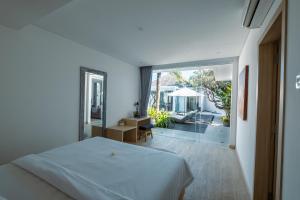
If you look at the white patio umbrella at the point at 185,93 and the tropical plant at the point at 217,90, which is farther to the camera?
the tropical plant at the point at 217,90

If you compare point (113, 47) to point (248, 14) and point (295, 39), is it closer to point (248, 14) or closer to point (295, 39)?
point (248, 14)

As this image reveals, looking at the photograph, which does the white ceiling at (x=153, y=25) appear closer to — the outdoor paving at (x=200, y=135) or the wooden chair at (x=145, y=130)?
the wooden chair at (x=145, y=130)

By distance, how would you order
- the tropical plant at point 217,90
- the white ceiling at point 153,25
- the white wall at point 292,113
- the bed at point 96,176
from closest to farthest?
the white wall at point 292,113, the bed at point 96,176, the white ceiling at point 153,25, the tropical plant at point 217,90

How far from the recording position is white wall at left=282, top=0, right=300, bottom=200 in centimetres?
81

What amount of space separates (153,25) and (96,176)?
2.24 metres

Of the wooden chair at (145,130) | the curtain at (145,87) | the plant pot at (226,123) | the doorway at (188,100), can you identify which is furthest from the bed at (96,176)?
the plant pot at (226,123)

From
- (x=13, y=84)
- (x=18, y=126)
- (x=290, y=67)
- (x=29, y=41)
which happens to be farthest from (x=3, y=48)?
(x=290, y=67)

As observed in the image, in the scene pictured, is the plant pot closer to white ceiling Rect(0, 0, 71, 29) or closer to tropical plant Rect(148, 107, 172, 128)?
tropical plant Rect(148, 107, 172, 128)

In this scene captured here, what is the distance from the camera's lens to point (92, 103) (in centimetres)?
340

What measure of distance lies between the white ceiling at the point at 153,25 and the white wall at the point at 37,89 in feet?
0.97

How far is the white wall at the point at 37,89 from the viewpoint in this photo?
6.84 feet

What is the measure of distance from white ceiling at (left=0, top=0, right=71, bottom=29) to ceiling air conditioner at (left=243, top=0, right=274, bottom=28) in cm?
182

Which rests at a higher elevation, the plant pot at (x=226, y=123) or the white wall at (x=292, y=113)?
the white wall at (x=292, y=113)

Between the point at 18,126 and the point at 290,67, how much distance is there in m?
3.21
